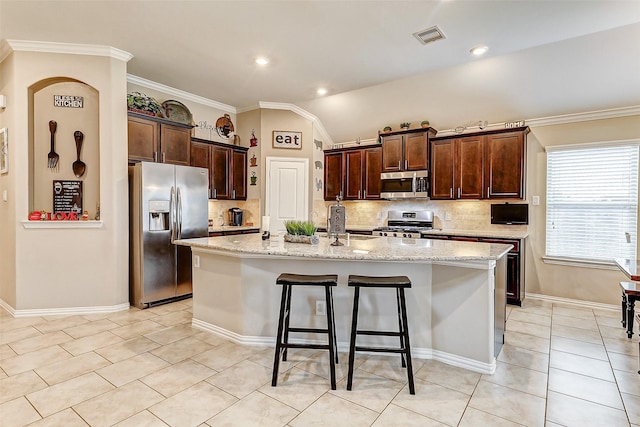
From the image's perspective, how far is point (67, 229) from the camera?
12.3ft

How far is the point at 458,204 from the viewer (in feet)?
17.3

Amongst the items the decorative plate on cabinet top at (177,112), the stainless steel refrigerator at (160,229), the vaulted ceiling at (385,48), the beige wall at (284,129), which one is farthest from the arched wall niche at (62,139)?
the beige wall at (284,129)

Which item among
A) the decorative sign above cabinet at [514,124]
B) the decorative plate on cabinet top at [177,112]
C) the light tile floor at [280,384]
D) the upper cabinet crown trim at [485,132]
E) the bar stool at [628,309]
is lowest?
the light tile floor at [280,384]

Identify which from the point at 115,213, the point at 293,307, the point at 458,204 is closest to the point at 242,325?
the point at 293,307

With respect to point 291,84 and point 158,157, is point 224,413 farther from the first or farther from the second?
point 291,84

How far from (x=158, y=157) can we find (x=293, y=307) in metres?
2.88

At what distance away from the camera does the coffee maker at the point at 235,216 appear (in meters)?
5.81

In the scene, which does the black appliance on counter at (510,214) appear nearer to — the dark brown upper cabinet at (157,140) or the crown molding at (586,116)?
the crown molding at (586,116)

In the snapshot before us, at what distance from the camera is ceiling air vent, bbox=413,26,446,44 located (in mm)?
3209

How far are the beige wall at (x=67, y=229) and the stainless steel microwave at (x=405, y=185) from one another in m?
3.84

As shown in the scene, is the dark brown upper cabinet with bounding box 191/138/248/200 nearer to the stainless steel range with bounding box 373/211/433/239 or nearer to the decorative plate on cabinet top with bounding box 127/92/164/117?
the decorative plate on cabinet top with bounding box 127/92/164/117

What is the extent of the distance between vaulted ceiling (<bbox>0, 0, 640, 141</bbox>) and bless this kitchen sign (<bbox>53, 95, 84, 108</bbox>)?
2.04ft

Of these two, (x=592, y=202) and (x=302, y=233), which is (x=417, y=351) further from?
(x=592, y=202)

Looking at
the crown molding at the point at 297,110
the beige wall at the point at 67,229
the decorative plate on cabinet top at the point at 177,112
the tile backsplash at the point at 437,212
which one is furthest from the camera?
the crown molding at the point at 297,110
